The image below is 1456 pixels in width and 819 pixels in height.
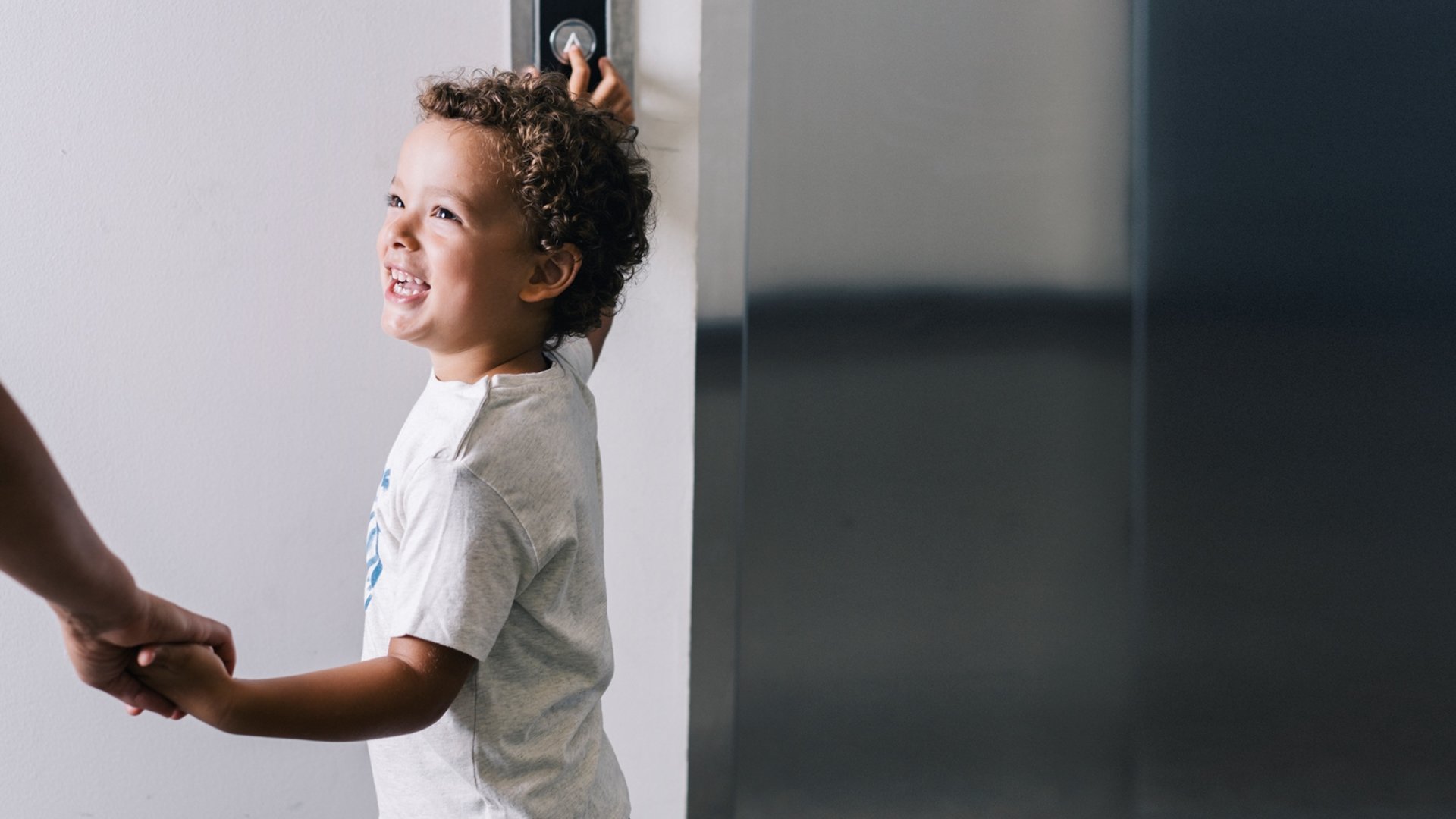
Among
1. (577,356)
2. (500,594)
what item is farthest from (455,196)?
(500,594)

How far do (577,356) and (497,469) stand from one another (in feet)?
0.77

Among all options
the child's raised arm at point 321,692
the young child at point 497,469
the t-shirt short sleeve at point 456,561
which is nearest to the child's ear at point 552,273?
the young child at point 497,469

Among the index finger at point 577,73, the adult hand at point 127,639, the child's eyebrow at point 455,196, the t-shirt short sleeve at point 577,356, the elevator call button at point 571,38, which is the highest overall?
the elevator call button at point 571,38

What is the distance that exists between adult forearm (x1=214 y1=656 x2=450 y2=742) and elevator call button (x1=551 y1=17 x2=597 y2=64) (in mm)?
600

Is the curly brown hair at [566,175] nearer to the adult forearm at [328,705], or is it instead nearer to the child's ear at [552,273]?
the child's ear at [552,273]

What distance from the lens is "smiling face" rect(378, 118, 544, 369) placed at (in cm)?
75

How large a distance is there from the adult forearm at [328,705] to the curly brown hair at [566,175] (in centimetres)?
32

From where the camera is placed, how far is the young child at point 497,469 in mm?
664

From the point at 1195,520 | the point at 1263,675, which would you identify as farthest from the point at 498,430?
the point at 1263,675

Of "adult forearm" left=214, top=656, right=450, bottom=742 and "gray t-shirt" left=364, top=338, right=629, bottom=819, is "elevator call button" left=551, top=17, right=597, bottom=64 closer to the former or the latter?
"gray t-shirt" left=364, top=338, right=629, bottom=819

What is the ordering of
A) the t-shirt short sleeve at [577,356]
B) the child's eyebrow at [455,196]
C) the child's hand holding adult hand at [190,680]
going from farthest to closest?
1. the t-shirt short sleeve at [577,356]
2. the child's eyebrow at [455,196]
3. the child's hand holding adult hand at [190,680]

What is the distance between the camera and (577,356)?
90cm

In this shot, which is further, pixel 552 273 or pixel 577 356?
pixel 577 356

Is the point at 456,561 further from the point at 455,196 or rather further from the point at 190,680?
the point at 455,196
